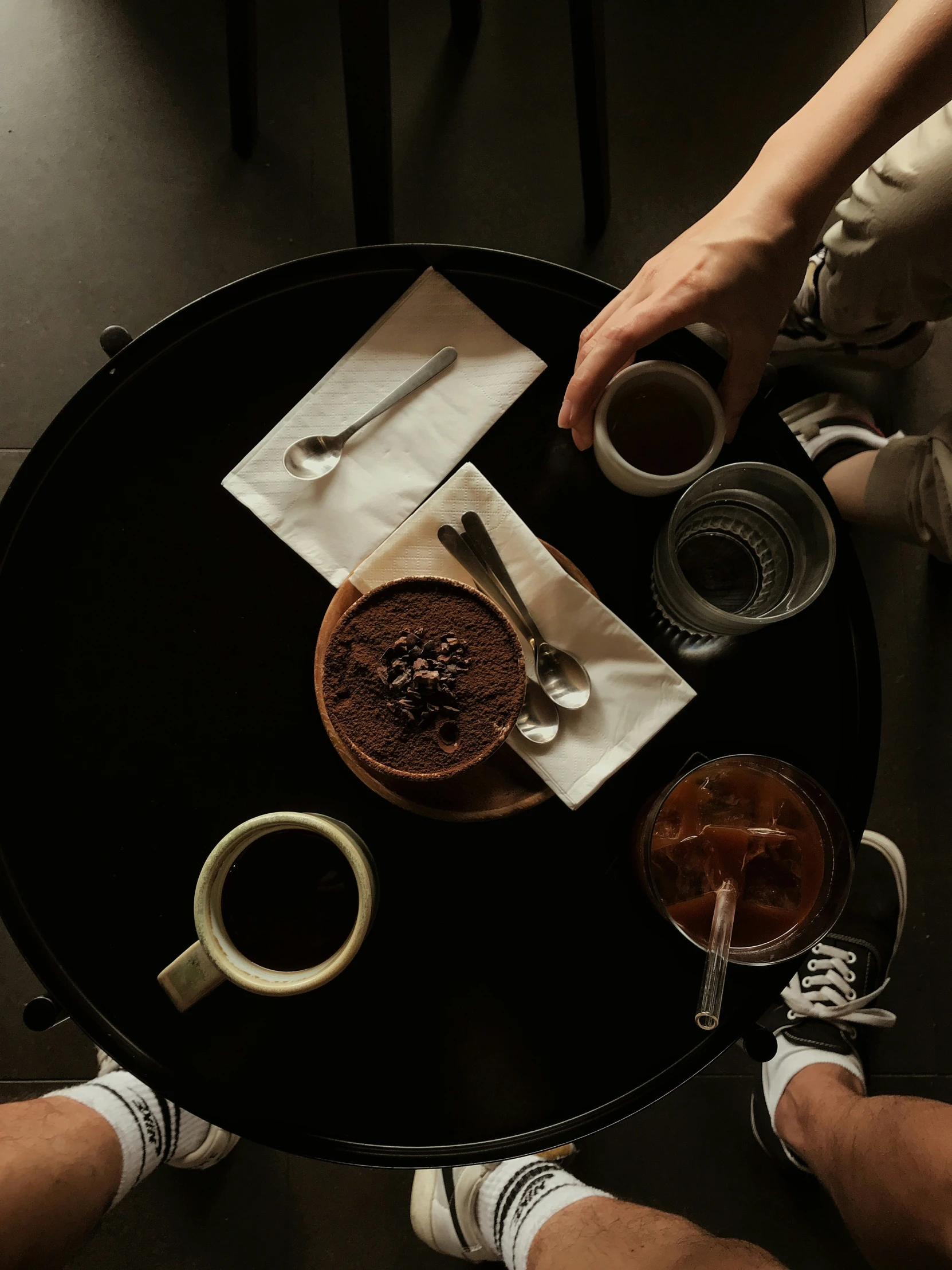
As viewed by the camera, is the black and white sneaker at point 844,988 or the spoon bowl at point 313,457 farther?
the black and white sneaker at point 844,988

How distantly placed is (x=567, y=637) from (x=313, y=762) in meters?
0.33

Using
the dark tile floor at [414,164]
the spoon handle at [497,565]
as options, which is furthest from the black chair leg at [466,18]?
the spoon handle at [497,565]

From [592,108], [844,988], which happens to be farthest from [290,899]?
[592,108]

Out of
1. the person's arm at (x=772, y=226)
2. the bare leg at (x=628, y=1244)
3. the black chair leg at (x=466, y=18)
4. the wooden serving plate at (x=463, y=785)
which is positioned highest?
the black chair leg at (x=466, y=18)

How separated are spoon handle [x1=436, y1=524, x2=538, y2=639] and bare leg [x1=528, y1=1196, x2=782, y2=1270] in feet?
2.94

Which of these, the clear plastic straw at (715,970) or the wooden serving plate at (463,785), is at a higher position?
the wooden serving plate at (463,785)

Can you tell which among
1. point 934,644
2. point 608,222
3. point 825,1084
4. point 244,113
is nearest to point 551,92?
point 608,222

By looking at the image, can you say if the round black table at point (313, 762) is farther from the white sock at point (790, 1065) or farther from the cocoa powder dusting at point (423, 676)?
the white sock at point (790, 1065)

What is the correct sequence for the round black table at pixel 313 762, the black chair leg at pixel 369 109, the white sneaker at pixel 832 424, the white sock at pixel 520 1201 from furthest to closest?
the white sneaker at pixel 832 424 < the white sock at pixel 520 1201 < the black chair leg at pixel 369 109 < the round black table at pixel 313 762

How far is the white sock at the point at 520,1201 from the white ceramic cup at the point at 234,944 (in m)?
0.79

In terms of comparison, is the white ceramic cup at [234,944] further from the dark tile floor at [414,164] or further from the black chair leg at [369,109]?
the dark tile floor at [414,164]

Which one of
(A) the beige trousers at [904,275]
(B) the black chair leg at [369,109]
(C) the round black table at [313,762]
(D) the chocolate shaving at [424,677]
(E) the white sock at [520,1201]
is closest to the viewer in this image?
(D) the chocolate shaving at [424,677]

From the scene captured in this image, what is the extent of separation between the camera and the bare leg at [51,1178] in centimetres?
120

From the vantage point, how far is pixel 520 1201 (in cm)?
146
